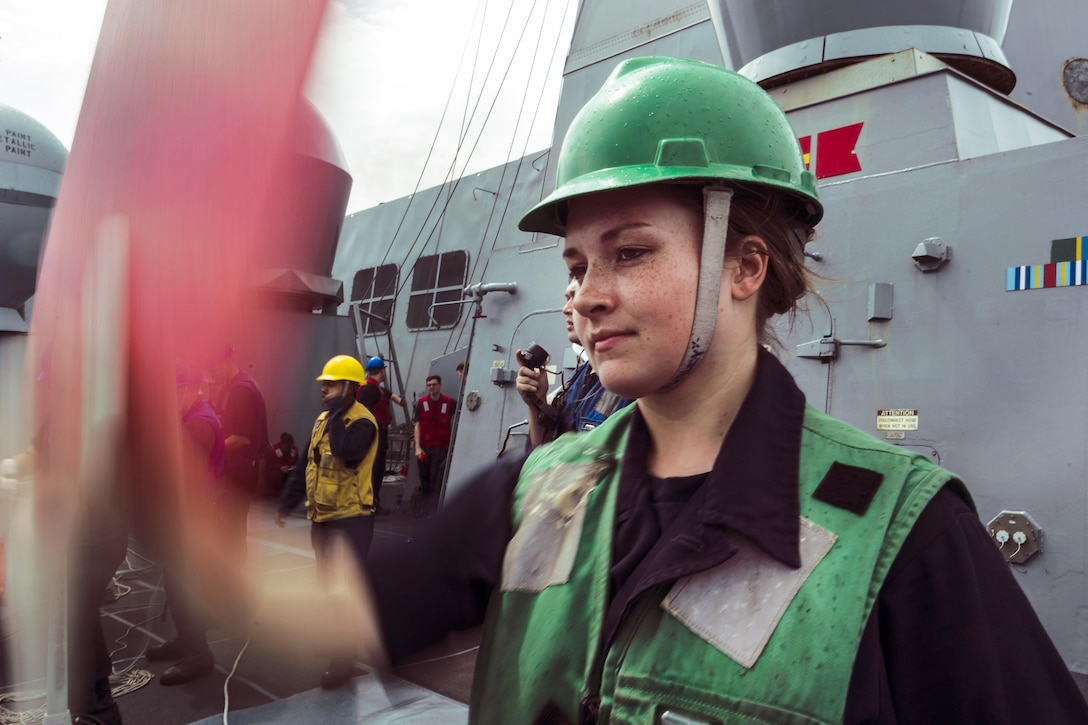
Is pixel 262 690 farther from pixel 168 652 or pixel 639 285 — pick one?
pixel 639 285

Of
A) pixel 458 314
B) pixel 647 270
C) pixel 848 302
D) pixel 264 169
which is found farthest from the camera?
pixel 458 314

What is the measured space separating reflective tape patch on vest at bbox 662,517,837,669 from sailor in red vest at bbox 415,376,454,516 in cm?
755

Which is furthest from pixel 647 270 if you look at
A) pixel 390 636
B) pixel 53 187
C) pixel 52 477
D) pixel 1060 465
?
pixel 53 187

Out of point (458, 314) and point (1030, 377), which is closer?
point (1030, 377)

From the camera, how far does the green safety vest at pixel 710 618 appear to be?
746mm

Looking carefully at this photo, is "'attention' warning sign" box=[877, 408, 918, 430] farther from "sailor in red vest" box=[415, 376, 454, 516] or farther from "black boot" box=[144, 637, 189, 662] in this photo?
"sailor in red vest" box=[415, 376, 454, 516]

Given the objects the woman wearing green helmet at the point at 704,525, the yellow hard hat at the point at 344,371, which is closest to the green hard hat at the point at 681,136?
the woman wearing green helmet at the point at 704,525

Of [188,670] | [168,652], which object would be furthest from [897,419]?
[168,652]

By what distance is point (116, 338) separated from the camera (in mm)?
1860

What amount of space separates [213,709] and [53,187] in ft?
33.3

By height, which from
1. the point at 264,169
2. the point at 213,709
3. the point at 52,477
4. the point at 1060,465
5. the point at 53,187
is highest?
the point at 53,187

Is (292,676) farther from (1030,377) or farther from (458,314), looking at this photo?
(458,314)

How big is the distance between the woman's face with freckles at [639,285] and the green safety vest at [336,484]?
3.18 m

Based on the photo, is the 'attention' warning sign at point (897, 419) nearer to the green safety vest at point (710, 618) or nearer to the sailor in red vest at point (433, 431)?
the green safety vest at point (710, 618)
